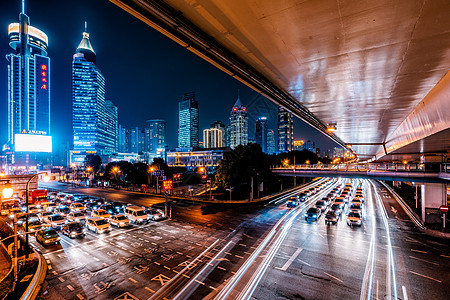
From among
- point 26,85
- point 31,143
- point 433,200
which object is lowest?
point 433,200

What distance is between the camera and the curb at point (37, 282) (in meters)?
11.3

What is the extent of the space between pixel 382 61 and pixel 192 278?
14.9 meters

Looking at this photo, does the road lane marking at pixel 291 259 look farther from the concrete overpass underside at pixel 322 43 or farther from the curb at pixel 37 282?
the curb at pixel 37 282

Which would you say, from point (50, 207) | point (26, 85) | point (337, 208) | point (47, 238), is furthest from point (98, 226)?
point (26, 85)

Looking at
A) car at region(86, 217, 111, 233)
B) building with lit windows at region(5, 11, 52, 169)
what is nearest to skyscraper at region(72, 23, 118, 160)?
building with lit windows at region(5, 11, 52, 169)

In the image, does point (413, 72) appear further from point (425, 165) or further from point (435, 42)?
point (425, 165)

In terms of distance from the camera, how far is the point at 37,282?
12688 mm

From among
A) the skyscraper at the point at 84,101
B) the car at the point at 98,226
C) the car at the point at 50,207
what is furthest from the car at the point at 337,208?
the skyscraper at the point at 84,101

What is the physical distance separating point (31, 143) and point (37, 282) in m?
58.8

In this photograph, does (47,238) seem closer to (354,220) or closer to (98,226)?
(98,226)

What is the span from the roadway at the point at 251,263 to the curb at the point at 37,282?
15.9 inches

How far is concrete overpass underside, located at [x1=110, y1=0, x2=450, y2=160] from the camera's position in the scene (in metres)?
4.83

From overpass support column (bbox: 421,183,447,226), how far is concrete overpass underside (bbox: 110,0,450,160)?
2266 centimetres

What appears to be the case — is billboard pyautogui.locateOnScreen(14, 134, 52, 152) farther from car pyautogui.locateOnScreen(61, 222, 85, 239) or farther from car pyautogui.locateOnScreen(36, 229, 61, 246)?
car pyautogui.locateOnScreen(36, 229, 61, 246)
